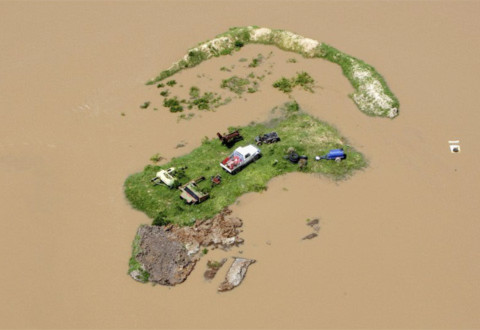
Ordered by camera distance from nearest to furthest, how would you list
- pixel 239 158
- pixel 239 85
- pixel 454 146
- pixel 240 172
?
pixel 239 158 → pixel 240 172 → pixel 454 146 → pixel 239 85

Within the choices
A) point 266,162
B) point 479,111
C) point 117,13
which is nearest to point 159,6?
point 117,13

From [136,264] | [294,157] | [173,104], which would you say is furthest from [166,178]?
[173,104]

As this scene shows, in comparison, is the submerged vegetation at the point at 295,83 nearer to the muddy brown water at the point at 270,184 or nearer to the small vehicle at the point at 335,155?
the muddy brown water at the point at 270,184

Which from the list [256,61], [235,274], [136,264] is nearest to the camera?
[235,274]

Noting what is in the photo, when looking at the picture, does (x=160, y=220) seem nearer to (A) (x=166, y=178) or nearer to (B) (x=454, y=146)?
(A) (x=166, y=178)

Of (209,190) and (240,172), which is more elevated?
(240,172)

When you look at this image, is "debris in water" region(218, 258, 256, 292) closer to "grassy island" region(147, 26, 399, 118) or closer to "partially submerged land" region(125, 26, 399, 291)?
"partially submerged land" region(125, 26, 399, 291)
